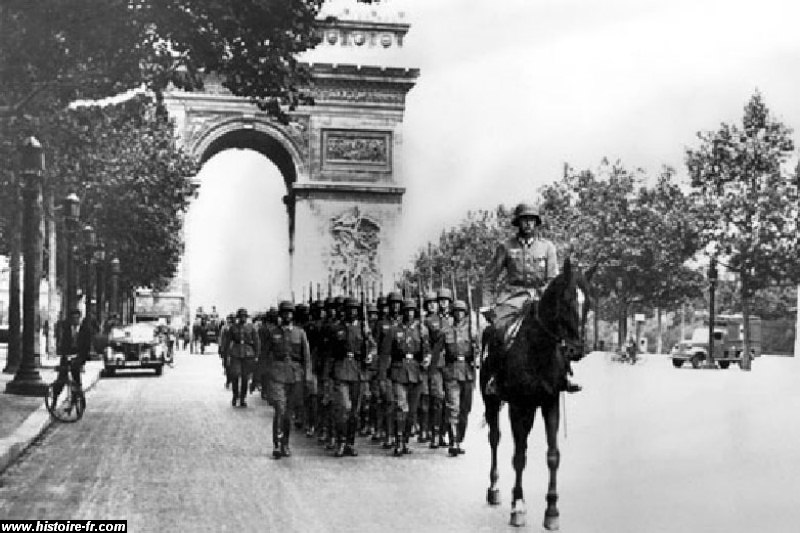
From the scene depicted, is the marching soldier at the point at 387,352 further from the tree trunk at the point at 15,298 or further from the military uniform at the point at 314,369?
the tree trunk at the point at 15,298

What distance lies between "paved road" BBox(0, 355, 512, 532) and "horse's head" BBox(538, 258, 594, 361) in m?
1.41

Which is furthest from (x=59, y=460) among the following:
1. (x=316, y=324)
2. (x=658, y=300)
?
(x=658, y=300)

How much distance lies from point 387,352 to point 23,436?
14.5 ft

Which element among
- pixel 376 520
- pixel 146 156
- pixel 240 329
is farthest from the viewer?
pixel 146 156

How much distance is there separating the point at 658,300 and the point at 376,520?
58808 millimetres

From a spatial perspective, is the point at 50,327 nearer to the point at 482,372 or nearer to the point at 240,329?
the point at 240,329

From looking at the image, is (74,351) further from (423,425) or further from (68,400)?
(423,425)

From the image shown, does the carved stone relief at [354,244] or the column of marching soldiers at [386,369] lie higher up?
the carved stone relief at [354,244]

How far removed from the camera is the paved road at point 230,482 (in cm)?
1034

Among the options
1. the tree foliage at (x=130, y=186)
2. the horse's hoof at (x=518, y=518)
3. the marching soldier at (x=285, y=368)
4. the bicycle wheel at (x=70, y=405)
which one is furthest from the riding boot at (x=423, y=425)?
the tree foliage at (x=130, y=186)

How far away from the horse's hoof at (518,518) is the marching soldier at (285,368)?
560 cm

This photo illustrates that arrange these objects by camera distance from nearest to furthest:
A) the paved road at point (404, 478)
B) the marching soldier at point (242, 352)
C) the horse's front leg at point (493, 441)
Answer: the paved road at point (404, 478) → the horse's front leg at point (493, 441) → the marching soldier at point (242, 352)

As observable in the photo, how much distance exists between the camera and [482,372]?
37.4ft

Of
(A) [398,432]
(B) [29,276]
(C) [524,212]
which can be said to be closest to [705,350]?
(B) [29,276]
